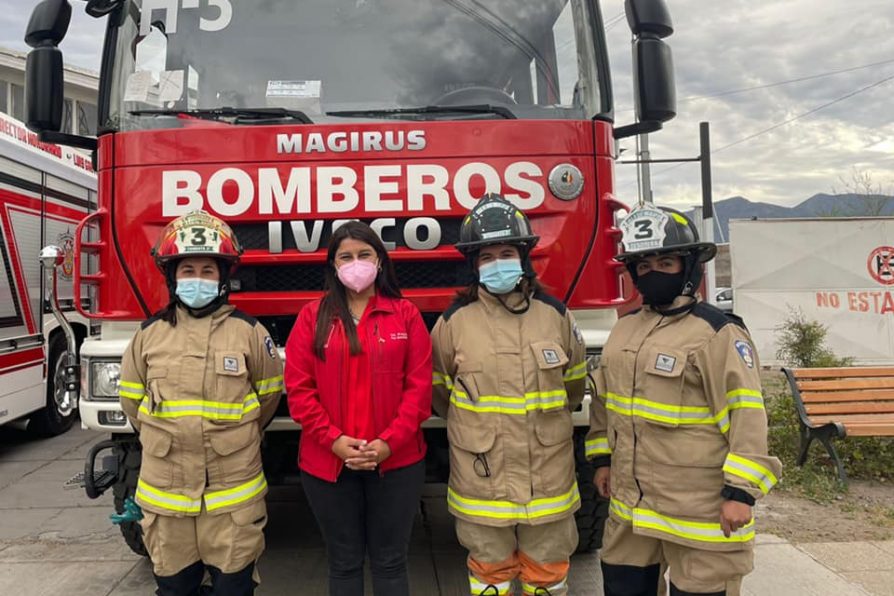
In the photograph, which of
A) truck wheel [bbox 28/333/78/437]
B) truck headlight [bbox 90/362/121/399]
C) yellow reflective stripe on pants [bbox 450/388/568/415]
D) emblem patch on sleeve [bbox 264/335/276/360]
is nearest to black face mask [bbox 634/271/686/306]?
yellow reflective stripe on pants [bbox 450/388/568/415]

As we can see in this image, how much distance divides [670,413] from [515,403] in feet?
1.70

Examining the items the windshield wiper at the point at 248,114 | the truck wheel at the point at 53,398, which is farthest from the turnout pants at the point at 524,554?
the truck wheel at the point at 53,398

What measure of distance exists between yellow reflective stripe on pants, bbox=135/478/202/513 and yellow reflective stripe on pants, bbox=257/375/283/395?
439mm

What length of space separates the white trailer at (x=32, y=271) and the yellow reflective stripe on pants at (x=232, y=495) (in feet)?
11.0

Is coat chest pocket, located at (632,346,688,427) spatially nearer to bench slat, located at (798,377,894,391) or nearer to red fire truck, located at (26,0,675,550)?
red fire truck, located at (26,0,675,550)

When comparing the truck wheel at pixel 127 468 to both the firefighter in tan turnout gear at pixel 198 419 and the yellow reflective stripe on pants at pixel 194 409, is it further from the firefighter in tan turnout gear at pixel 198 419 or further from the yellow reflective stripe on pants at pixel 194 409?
the yellow reflective stripe on pants at pixel 194 409

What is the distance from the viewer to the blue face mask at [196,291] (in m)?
2.51

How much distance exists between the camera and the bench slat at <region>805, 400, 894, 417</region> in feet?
16.5

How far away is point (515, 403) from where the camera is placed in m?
2.43

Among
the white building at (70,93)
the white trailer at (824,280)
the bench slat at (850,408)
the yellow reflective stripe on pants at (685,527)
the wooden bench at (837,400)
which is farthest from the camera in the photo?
the white trailer at (824,280)

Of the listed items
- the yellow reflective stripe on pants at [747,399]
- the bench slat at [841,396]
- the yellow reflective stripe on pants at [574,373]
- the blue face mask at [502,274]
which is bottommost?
the bench slat at [841,396]

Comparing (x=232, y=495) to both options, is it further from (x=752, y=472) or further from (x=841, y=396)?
(x=841, y=396)

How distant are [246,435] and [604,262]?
5.39 feet

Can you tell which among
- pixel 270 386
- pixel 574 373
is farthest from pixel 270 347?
pixel 574 373
